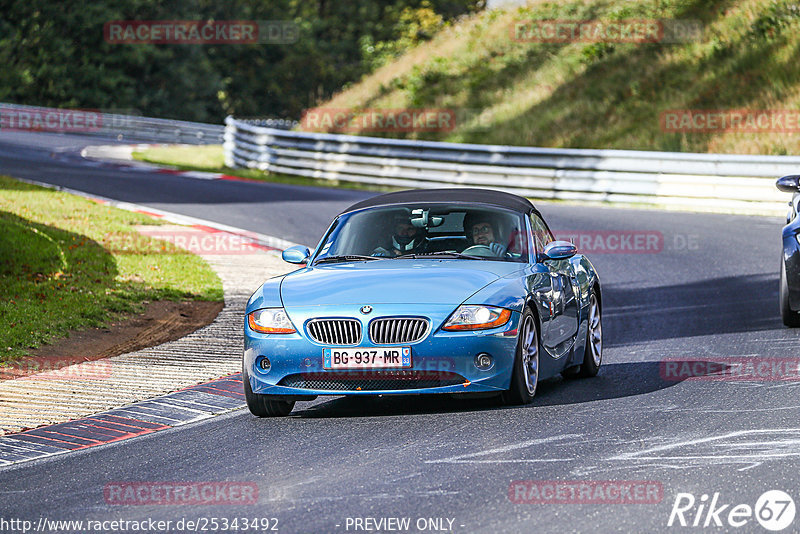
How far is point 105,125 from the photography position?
49875 mm

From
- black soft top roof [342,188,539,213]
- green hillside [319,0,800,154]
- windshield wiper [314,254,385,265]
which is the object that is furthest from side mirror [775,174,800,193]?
green hillside [319,0,800,154]

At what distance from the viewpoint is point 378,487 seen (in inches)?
251

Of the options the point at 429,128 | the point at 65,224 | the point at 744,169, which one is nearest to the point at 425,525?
the point at 65,224

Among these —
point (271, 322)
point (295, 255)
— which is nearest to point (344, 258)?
point (295, 255)

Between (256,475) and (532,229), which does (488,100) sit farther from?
(256,475)

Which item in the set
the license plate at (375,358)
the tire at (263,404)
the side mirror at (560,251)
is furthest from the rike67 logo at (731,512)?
the side mirror at (560,251)

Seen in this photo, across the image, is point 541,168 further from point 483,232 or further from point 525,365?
point 525,365

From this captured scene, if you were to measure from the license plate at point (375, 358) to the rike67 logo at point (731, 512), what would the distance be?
94.8 inches

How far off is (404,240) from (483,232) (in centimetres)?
58

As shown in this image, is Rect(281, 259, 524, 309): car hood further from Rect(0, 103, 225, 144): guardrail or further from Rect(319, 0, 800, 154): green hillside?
Rect(0, 103, 225, 144): guardrail

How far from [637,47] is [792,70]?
6.20 m

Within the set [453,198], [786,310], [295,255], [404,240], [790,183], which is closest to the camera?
[404,240]

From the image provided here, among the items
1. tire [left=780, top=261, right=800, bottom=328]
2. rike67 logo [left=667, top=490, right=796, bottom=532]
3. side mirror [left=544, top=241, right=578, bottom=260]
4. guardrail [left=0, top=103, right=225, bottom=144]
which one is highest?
side mirror [left=544, top=241, right=578, bottom=260]

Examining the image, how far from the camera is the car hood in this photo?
8.23 metres
